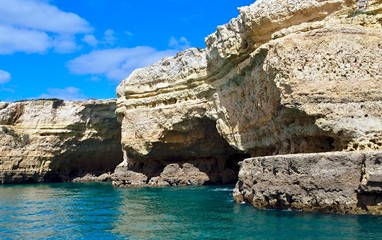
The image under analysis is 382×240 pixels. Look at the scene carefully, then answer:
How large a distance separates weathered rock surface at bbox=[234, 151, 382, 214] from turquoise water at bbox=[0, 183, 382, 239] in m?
0.49

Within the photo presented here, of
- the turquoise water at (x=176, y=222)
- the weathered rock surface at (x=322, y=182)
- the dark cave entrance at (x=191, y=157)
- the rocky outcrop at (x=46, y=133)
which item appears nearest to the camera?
the turquoise water at (x=176, y=222)

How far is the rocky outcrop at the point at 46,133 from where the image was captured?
152 feet

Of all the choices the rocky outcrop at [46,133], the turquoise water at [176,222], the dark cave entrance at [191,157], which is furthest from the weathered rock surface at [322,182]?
the rocky outcrop at [46,133]

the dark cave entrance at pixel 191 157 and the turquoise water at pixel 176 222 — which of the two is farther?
the dark cave entrance at pixel 191 157

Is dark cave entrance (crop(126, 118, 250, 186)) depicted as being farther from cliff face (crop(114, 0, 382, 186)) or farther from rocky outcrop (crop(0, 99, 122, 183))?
rocky outcrop (crop(0, 99, 122, 183))

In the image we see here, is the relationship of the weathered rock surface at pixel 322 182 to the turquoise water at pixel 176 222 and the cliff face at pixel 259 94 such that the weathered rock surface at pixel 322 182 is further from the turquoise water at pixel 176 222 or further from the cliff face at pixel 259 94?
the cliff face at pixel 259 94

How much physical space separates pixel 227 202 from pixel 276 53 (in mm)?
6986

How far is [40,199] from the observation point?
27.7 m

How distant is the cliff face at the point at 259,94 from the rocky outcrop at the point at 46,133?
28.4 feet

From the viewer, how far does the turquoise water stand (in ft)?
43.5

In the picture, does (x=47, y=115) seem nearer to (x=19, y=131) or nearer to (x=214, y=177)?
(x=19, y=131)

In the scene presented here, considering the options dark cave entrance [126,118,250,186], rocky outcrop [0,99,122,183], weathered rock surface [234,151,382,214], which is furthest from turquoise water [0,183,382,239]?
rocky outcrop [0,99,122,183]

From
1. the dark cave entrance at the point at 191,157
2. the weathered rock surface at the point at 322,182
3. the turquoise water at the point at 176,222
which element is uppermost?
the dark cave entrance at the point at 191,157

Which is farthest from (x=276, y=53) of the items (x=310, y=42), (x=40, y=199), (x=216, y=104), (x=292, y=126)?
(x=40, y=199)
